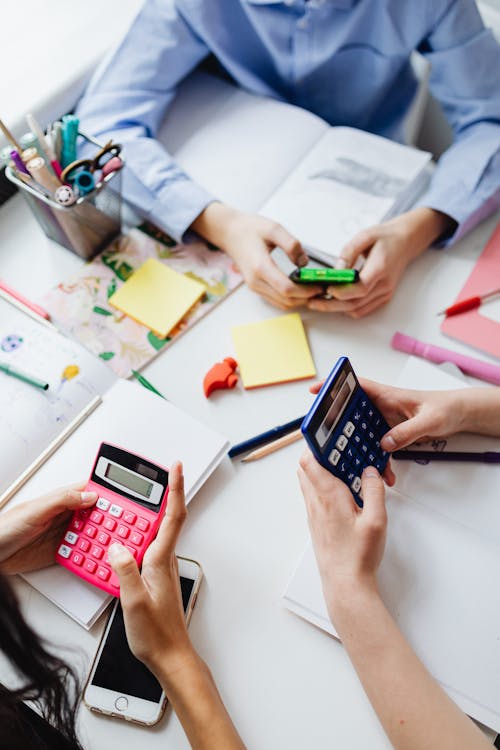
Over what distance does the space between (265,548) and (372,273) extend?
34 centimetres

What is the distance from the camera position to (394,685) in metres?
0.48

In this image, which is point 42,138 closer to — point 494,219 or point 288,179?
point 288,179

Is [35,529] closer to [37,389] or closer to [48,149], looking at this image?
[37,389]

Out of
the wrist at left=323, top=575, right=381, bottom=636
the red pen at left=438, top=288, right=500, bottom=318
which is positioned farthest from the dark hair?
the red pen at left=438, top=288, right=500, bottom=318

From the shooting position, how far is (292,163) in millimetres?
819

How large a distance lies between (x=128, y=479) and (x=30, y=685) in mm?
196

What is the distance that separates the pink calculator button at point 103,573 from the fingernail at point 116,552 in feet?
0.05

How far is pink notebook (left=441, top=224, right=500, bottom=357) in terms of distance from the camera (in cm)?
68

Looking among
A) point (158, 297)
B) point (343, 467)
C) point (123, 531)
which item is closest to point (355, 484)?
point (343, 467)

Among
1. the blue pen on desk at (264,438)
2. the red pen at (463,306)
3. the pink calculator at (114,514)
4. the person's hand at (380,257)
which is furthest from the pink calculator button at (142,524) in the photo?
the red pen at (463,306)

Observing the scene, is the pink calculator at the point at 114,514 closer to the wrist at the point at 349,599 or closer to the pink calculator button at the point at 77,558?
the pink calculator button at the point at 77,558

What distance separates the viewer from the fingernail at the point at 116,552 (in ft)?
1.67

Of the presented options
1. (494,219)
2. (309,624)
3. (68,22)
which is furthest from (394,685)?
(68,22)

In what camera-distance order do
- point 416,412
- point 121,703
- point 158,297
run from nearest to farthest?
point 121,703
point 416,412
point 158,297
